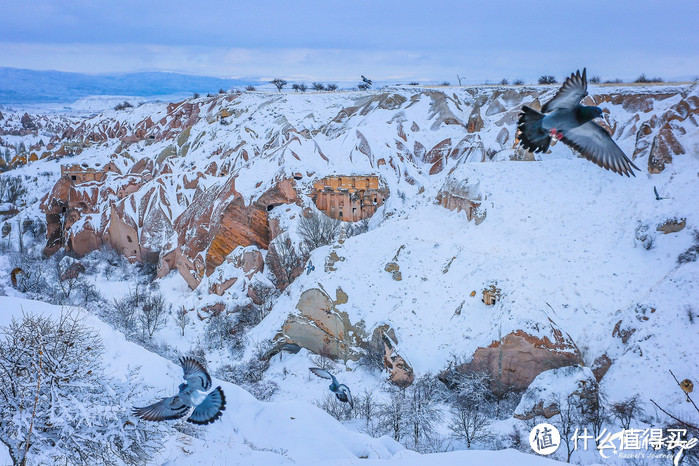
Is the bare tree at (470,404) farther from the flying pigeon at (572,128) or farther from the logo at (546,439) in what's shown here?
the flying pigeon at (572,128)

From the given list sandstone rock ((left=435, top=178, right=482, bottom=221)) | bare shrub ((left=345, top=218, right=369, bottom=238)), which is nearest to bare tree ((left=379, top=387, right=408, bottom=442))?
sandstone rock ((left=435, top=178, right=482, bottom=221))

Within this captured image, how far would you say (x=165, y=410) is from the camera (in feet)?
25.6

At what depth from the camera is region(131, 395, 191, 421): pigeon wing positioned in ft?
25.0

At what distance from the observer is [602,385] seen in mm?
16109

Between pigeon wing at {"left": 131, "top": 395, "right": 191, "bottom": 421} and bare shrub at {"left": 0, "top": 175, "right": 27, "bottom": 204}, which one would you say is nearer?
pigeon wing at {"left": 131, "top": 395, "right": 191, "bottom": 421}

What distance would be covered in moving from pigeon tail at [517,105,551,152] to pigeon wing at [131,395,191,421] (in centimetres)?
704

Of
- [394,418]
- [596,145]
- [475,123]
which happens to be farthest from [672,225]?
[475,123]

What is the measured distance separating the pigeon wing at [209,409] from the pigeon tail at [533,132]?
21.6 ft

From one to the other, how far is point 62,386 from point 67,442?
898 millimetres

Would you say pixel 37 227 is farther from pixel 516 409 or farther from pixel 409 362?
pixel 516 409

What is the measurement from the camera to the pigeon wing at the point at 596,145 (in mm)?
5051

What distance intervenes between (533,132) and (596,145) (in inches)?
31.8

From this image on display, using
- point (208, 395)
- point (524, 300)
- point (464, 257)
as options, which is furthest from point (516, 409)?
point (208, 395)

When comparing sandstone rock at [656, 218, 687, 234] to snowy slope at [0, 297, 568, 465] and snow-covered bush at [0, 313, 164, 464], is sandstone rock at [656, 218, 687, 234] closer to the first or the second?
snowy slope at [0, 297, 568, 465]
